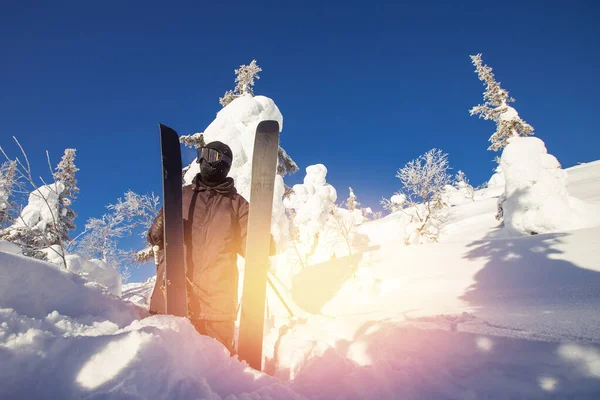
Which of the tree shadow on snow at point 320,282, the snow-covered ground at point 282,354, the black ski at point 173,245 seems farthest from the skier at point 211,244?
the tree shadow on snow at point 320,282

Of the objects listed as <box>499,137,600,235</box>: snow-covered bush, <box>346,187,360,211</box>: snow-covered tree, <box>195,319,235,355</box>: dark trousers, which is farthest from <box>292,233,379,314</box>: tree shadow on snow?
<box>346,187,360,211</box>: snow-covered tree

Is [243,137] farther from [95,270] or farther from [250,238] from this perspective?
[250,238]

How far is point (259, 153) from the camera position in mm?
3133

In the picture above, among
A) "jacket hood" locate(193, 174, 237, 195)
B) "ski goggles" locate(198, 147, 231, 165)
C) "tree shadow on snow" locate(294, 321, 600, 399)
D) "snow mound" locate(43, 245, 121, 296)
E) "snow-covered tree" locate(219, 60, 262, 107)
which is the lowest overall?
A: "tree shadow on snow" locate(294, 321, 600, 399)

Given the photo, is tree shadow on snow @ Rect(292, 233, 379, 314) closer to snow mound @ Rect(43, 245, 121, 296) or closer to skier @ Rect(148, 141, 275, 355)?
snow mound @ Rect(43, 245, 121, 296)

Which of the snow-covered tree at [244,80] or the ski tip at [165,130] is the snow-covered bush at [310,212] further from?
the ski tip at [165,130]

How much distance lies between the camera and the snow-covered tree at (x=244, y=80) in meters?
14.0

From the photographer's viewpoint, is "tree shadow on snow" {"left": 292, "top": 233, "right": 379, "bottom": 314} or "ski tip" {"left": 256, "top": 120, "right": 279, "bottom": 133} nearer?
"ski tip" {"left": 256, "top": 120, "right": 279, "bottom": 133}

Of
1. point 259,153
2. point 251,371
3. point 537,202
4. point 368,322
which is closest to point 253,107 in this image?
point 259,153

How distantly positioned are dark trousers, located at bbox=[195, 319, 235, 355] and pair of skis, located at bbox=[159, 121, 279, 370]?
5.8 inches

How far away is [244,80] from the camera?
46.3 ft

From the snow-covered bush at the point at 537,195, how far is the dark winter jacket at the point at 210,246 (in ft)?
69.4

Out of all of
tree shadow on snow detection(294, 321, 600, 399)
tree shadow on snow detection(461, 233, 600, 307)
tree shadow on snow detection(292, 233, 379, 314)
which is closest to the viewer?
tree shadow on snow detection(294, 321, 600, 399)

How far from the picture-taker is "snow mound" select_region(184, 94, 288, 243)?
10.9 metres
